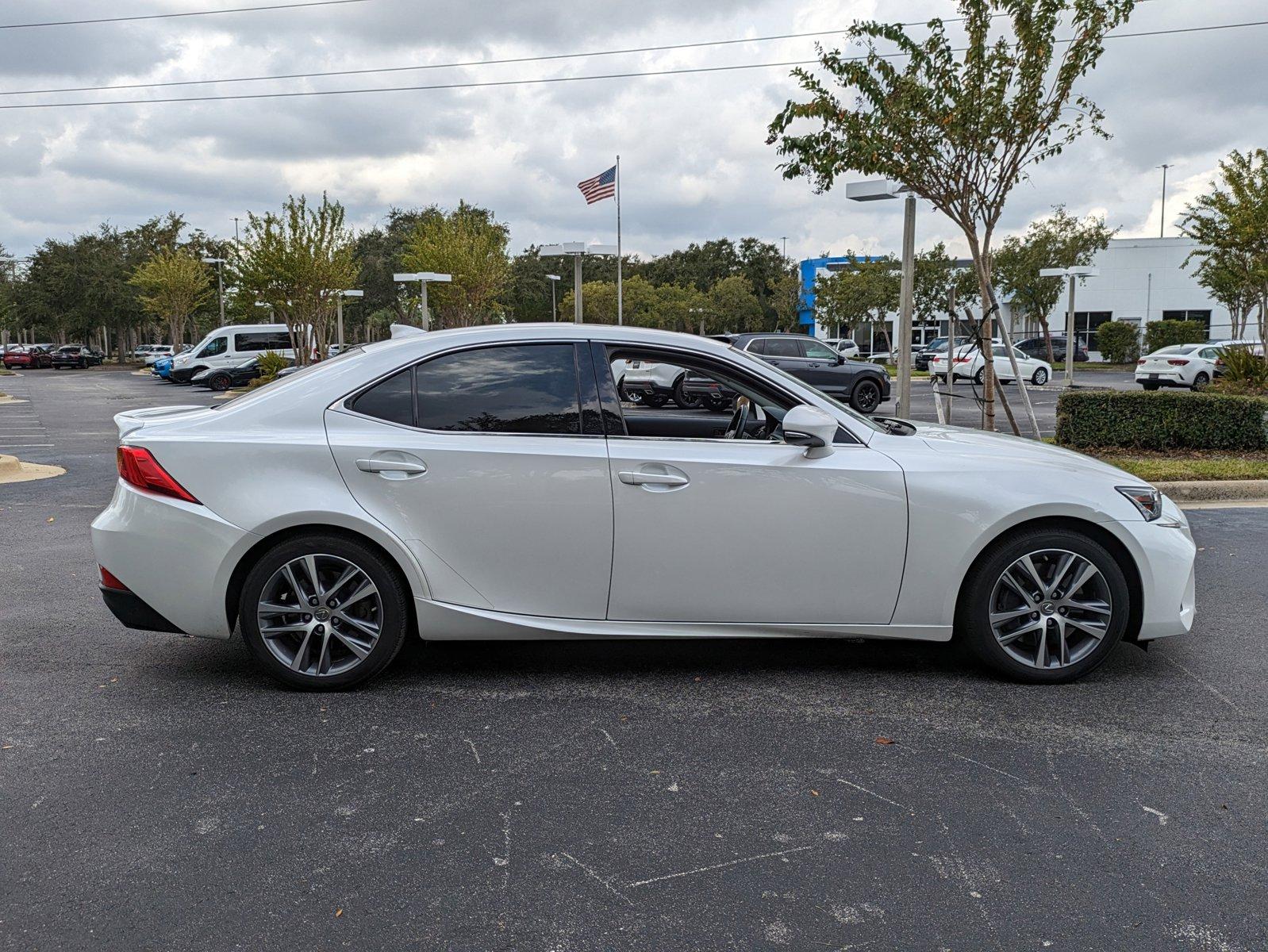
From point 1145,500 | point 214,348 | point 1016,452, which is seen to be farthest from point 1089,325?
point 1016,452

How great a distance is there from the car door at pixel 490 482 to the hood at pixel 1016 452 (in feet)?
5.03

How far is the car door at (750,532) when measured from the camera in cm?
462

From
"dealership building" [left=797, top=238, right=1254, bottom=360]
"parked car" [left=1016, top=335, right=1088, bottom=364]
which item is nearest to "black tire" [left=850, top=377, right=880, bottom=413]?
"parked car" [left=1016, top=335, right=1088, bottom=364]

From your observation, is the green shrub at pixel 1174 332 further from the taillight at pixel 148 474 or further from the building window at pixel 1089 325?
the taillight at pixel 148 474

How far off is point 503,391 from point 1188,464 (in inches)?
355

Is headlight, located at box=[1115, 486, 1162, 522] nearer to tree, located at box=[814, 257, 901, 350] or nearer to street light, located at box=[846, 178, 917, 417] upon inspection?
street light, located at box=[846, 178, 917, 417]

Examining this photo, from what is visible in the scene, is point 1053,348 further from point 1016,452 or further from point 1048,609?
point 1048,609

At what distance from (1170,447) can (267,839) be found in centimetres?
1162

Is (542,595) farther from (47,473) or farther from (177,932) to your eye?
(47,473)

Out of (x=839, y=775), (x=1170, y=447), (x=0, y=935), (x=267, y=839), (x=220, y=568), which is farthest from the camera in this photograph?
(x=1170, y=447)

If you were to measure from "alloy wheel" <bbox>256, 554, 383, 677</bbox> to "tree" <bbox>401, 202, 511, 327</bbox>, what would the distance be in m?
40.9

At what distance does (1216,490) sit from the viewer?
10203 mm

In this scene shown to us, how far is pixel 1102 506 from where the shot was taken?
15.6 ft

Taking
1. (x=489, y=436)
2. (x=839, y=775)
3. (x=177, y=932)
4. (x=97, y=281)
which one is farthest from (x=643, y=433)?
(x=97, y=281)
